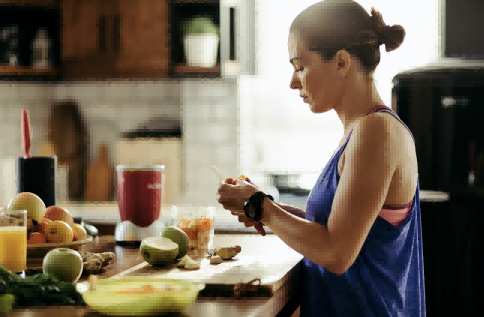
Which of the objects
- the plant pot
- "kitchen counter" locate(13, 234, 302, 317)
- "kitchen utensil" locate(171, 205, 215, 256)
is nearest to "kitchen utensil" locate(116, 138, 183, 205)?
the plant pot

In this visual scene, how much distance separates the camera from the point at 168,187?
11.5 ft

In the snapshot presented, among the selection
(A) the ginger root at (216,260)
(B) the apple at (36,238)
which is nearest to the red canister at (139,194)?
(B) the apple at (36,238)

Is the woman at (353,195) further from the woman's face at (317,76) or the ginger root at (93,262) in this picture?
the ginger root at (93,262)

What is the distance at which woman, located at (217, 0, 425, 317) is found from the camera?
3.37 ft

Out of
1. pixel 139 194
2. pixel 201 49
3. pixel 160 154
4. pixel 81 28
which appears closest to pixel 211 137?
pixel 160 154

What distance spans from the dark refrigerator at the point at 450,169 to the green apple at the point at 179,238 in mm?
1698

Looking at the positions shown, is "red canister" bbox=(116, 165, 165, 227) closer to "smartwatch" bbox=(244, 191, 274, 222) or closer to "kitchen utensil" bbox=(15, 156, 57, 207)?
"kitchen utensil" bbox=(15, 156, 57, 207)

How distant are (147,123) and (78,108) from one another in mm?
530

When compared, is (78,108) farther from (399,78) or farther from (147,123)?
(399,78)

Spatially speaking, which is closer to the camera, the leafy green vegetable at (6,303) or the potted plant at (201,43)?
the leafy green vegetable at (6,303)

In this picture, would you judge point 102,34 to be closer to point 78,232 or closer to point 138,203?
point 138,203

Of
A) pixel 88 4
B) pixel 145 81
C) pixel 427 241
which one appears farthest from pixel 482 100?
pixel 88 4

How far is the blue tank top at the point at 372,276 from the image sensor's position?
1128mm

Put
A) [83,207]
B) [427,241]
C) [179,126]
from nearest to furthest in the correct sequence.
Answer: [427,241] < [83,207] < [179,126]
